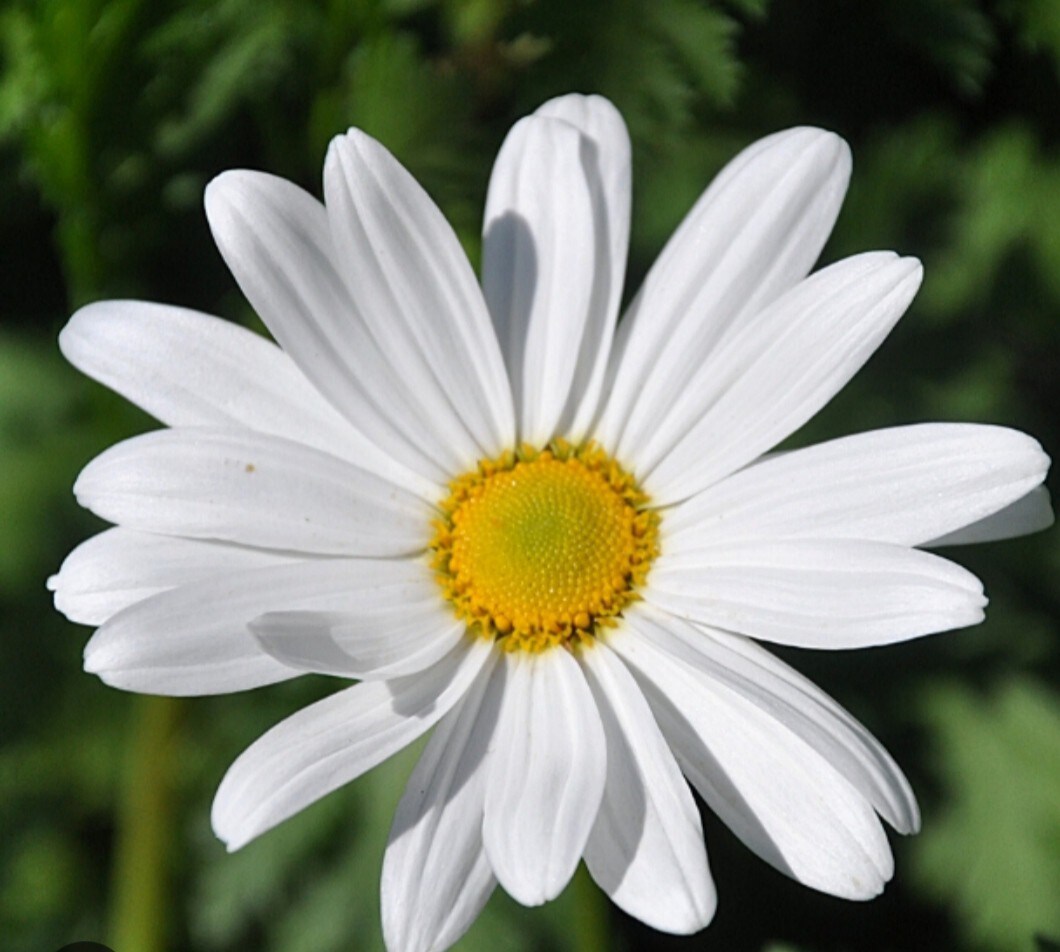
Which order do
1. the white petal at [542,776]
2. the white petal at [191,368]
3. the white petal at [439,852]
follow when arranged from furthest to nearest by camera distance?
the white petal at [191,368]
the white petal at [439,852]
the white petal at [542,776]

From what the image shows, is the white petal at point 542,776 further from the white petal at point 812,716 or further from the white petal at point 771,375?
the white petal at point 771,375

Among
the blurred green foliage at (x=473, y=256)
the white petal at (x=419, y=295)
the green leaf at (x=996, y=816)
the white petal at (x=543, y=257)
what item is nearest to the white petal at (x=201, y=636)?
the white petal at (x=419, y=295)

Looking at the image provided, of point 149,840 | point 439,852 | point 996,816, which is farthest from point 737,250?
point 149,840

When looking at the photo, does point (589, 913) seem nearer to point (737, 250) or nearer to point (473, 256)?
point (737, 250)

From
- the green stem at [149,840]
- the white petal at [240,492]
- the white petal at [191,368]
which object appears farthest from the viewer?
the green stem at [149,840]

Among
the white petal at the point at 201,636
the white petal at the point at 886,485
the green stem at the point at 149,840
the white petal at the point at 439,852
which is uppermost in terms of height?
the white petal at the point at 201,636

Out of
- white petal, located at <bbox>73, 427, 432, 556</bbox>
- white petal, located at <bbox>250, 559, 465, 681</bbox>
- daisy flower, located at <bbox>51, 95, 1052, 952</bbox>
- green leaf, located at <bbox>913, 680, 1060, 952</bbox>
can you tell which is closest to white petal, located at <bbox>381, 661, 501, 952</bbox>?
daisy flower, located at <bbox>51, 95, 1052, 952</bbox>

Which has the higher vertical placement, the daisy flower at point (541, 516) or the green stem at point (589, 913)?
the daisy flower at point (541, 516)

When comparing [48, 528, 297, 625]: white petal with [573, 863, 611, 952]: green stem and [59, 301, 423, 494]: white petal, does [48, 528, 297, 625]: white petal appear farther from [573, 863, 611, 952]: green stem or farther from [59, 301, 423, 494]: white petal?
[573, 863, 611, 952]: green stem
